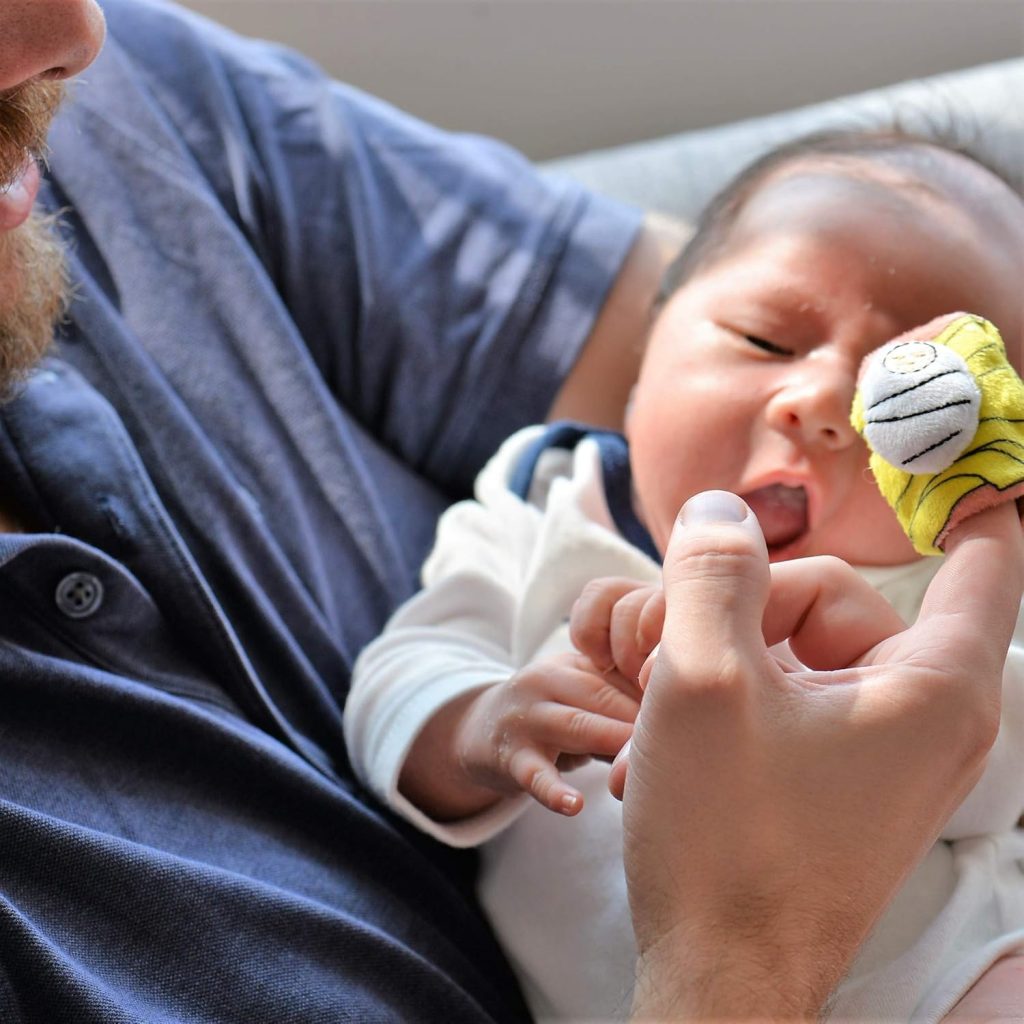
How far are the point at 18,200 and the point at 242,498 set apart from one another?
0.95 ft

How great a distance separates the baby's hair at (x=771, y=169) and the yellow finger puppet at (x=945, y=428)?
39cm

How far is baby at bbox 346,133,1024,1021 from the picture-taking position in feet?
2.46

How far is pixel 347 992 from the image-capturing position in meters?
0.77

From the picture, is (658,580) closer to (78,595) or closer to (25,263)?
(78,595)

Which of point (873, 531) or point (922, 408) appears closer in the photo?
point (922, 408)

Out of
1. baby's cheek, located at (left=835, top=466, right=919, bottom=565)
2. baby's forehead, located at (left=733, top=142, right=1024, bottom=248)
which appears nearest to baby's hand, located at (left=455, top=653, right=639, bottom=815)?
baby's cheek, located at (left=835, top=466, right=919, bottom=565)

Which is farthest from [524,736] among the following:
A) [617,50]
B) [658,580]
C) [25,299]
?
[617,50]

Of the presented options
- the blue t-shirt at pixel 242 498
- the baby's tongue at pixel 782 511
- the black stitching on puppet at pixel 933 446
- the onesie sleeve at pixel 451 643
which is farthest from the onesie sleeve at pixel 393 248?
the black stitching on puppet at pixel 933 446

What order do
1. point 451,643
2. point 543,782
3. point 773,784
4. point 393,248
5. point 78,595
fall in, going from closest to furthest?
point 773,784 → point 543,782 → point 78,595 → point 451,643 → point 393,248

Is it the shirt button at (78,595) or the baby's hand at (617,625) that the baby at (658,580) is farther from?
the shirt button at (78,595)

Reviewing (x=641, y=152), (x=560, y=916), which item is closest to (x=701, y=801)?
(x=560, y=916)

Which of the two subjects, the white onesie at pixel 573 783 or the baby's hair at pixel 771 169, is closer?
the white onesie at pixel 573 783

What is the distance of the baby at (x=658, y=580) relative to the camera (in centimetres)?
75

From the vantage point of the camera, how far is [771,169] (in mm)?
1062
